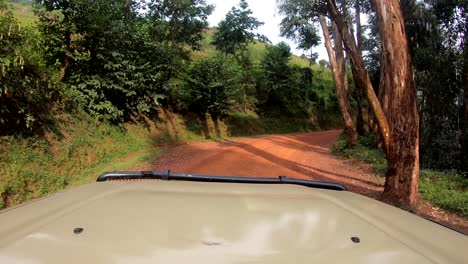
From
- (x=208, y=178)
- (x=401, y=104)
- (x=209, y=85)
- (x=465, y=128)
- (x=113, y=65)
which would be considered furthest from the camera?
(x=209, y=85)

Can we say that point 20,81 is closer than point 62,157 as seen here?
Yes

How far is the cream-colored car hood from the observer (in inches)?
52.0

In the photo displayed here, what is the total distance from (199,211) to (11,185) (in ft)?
25.6

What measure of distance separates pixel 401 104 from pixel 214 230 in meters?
7.18

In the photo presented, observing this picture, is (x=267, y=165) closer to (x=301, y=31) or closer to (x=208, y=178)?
(x=208, y=178)

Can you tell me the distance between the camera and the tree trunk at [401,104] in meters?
7.67

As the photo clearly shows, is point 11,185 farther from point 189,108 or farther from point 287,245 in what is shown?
point 189,108

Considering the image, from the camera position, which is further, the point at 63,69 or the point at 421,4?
the point at 421,4

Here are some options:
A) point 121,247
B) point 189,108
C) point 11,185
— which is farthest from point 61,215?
point 189,108

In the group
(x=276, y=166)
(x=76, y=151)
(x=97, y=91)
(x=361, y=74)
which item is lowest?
(x=276, y=166)

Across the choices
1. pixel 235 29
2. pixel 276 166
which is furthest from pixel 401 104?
pixel 235 29

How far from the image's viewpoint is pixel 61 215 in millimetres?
1698

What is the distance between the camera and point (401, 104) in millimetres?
7711

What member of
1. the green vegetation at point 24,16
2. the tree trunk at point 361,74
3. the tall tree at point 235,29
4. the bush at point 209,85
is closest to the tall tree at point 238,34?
the tall tree at point 235,29
